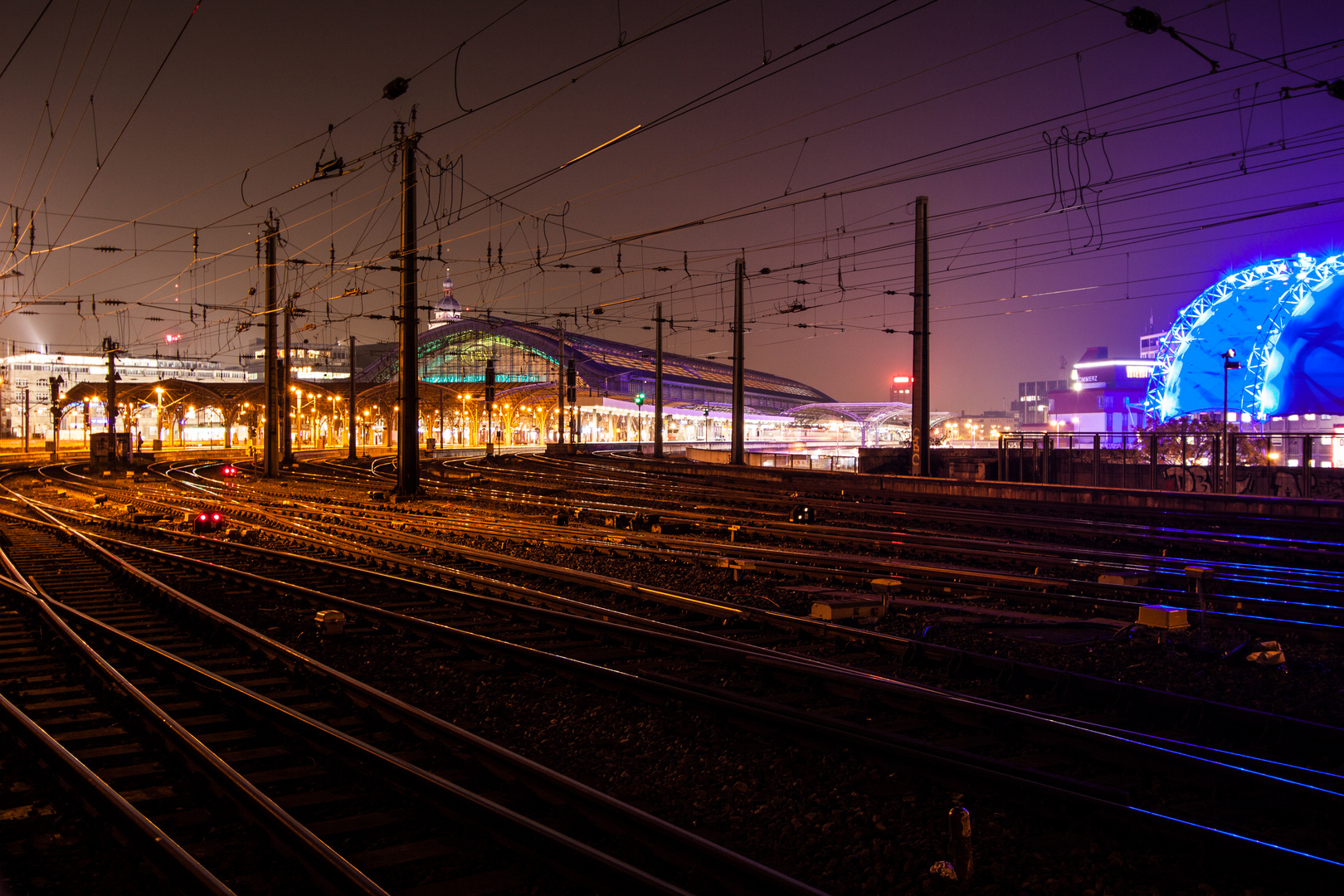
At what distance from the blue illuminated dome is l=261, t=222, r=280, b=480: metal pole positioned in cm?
5538

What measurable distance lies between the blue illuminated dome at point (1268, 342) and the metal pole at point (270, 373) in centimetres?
5538

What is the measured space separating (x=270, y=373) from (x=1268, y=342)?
56305mm

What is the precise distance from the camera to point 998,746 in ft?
18.2

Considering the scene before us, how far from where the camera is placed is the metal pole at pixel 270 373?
30.8m

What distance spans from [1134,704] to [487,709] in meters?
4.58

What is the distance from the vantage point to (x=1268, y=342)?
54906 millimetres

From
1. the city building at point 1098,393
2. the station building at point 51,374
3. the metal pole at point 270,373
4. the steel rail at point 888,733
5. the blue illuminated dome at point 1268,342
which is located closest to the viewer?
the steel rail at point 888,733

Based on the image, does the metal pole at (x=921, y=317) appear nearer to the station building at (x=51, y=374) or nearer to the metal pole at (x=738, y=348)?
the metal pole at (x=738, y=348)

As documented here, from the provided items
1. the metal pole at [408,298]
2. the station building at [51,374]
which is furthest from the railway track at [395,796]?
the station building at [51,374]

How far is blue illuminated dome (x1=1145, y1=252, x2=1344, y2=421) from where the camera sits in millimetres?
54219

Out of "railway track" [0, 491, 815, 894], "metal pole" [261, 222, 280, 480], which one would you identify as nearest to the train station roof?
"metal pole" [261, 222, 280, 480]

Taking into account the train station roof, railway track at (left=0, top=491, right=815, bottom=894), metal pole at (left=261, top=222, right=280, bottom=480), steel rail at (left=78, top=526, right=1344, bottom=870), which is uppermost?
the train station roof

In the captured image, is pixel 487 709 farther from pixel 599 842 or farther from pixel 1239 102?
pixel 1239 102

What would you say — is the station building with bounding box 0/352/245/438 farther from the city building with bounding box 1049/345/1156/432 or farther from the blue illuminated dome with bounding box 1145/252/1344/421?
the city building with bounding box 1049/345/1156/432
